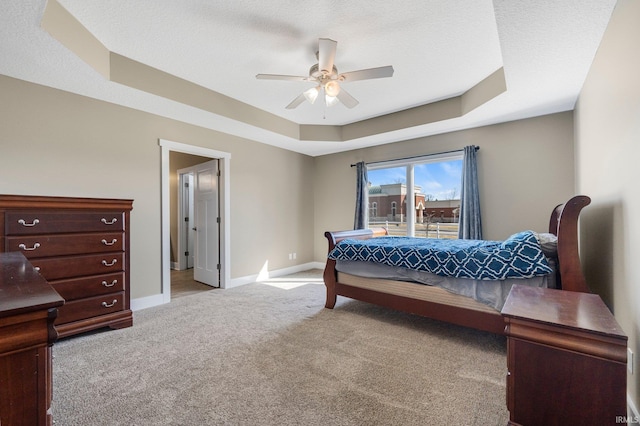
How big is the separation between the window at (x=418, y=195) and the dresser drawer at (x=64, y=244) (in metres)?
4.05

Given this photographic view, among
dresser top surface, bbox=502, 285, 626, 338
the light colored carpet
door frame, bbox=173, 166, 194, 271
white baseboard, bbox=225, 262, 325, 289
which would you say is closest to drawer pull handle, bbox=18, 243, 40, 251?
the light colored carpet

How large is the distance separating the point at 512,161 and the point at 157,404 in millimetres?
4617

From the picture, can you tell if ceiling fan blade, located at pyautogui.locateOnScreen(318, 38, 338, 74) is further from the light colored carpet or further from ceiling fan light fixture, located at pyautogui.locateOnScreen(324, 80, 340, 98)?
the light colored carpet

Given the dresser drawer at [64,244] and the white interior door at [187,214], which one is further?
the white interior door at [187,214]

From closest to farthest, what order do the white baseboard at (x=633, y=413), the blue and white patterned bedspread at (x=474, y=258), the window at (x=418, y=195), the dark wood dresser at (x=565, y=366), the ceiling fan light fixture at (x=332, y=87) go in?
the dark wood dresser at (x=565, y=366)
the white baseboard at (x=633, y=413)
the blue and white patterned bedspread at (x=474, y=258)
the ceiling fan light fixture at (x=332, y=87)
the window at (x=418, y=195)

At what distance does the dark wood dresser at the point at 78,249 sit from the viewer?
232 centimetres

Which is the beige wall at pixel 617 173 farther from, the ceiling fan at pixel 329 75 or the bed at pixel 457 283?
the ceiling fan at pixel 329 75

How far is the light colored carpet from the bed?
10.0 inches

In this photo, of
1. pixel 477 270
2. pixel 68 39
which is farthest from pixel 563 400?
pixel 68 39

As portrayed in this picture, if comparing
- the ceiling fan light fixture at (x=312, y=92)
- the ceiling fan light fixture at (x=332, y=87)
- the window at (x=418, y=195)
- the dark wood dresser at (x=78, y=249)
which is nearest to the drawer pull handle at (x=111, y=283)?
the dark wood dresser at (x=78, y=249)

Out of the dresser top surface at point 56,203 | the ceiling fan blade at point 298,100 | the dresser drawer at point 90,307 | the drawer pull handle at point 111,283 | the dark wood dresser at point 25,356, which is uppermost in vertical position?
the ceiling fan blade at point 298,100

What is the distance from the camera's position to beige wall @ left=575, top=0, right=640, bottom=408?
4.73 ft

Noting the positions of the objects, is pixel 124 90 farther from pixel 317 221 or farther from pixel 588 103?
pixel 588 103

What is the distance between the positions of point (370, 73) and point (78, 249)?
316 centimetres
